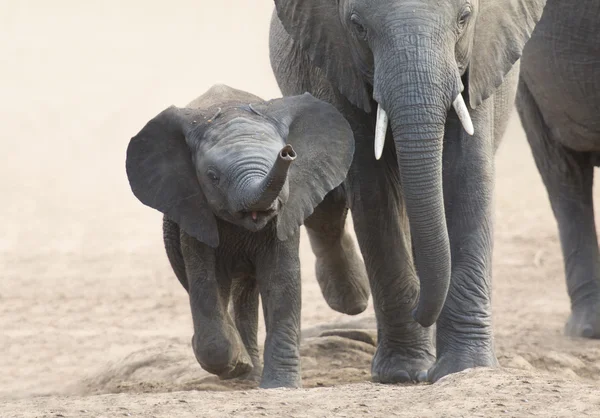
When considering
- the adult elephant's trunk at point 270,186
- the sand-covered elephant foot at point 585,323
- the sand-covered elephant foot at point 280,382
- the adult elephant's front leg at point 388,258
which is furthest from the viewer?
the sand-covered elephant foot at point 585,323

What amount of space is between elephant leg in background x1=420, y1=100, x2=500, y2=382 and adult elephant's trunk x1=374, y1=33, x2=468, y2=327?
0.51 metres

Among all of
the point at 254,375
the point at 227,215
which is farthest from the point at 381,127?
the point at 254,375

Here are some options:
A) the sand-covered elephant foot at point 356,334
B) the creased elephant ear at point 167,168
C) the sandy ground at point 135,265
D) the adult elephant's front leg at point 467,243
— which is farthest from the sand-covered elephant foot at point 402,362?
the creased elephant ear at point 167,168

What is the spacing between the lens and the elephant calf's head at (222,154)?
230 inches

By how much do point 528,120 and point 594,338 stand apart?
140 cm

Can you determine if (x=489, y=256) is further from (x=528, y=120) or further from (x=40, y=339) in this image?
(x=40, y=339)

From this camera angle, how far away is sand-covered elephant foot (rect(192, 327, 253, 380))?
6047 mm

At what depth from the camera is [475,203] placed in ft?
20.1

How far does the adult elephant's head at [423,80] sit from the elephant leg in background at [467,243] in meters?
0.24

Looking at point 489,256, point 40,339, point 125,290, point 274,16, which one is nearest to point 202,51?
point 125,290

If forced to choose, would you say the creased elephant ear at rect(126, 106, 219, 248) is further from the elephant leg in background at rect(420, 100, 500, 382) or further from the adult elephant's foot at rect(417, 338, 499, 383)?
the adult elephant's foot at rect(417, 338, 499, 383)

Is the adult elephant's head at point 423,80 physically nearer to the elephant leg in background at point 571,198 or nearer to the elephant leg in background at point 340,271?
the elephant leg in background at point 340,271

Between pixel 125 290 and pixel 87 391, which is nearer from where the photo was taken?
pixel 87 391

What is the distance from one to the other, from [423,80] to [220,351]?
146 cm
